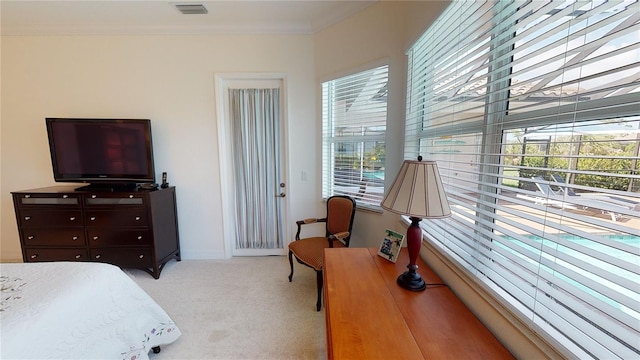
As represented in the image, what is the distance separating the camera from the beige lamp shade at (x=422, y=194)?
1.10 meters

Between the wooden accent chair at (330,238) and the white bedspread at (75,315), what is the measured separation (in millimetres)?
1121

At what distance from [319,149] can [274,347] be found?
197cm

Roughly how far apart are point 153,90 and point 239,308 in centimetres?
261

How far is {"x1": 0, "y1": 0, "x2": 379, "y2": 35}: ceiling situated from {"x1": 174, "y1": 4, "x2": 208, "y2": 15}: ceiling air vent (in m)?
0.05

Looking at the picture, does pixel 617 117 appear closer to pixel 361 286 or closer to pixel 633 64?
pixel 633 64

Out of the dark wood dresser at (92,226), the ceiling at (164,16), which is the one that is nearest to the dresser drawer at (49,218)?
the dark wood dresser at (92,226)

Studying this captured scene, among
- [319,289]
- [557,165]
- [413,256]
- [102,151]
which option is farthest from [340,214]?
[102,151]

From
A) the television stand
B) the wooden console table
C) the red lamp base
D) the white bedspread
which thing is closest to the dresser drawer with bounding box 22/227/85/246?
the television stand

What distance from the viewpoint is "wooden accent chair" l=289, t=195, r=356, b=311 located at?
2279 millimetres

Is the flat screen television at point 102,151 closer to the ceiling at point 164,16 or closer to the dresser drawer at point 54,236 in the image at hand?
the dresser drawer at point 54,236

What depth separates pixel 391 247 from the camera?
1514mm

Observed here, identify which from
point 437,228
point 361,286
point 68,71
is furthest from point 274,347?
point 68,71

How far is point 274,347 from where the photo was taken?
5.93 feet

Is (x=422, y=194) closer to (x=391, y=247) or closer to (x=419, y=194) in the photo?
(x=419, y=194)
